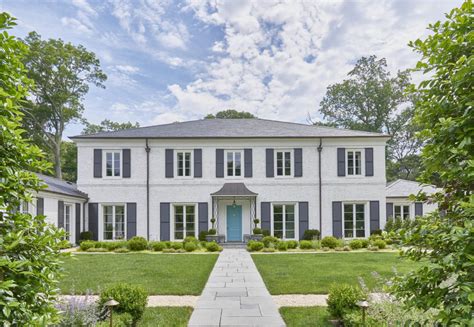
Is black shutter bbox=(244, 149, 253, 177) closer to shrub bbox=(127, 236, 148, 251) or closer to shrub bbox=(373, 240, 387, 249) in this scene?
shrub bbox=(127, 236, 148, 251)

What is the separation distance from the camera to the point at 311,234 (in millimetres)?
18406

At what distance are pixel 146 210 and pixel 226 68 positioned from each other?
9.66m

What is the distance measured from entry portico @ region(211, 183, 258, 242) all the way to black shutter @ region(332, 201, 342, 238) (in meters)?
4.43

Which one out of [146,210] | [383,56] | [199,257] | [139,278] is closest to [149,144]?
[146,210]

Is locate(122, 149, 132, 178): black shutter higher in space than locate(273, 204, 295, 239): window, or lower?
higher

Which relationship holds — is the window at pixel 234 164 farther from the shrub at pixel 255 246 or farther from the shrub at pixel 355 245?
the shrub at pixel 355 245

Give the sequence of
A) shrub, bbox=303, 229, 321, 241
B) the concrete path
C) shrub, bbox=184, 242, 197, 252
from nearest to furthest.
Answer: the concrete path < shrub, bbox=184, 242, 197, 252 < shrub, bbox=303, 229, 321, 241

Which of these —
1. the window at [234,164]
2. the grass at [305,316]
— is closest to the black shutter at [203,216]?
the window at [234,164]

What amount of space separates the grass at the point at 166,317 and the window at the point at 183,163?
521 inches

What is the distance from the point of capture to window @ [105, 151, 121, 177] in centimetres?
1911

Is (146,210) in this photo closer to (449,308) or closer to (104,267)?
(104,267)

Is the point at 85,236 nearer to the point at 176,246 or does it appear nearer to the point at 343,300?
the point at 176,246

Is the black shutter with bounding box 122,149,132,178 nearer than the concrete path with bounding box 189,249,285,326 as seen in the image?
No

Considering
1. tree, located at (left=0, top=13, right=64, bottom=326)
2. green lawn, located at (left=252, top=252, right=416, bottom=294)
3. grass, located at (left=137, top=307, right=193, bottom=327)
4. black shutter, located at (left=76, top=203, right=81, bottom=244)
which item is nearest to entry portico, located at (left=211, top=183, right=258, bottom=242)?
→ green lawn, located at (left=252, top=252, right=416, bottom=294)
